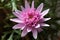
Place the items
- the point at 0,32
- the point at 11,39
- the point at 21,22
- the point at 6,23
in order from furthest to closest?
the point at 0,32 < the point at 6,23 < the point at 11,39 < the point at 21,22

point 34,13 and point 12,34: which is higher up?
point 34,13

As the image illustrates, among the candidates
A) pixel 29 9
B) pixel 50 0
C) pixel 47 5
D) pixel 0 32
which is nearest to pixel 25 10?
pixel 29 9

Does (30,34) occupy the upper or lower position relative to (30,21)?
lower

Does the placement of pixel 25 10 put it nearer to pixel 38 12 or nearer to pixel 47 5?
pixel 38 12

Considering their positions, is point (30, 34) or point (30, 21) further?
point (30, 34)

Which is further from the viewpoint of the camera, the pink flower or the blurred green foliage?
the blurred green foliage

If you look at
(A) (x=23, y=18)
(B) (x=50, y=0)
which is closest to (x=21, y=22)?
Result: (A) (x=23, y=18)

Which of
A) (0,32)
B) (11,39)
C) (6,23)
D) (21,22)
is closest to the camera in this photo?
(21,22)

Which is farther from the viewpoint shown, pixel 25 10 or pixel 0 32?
pixel 0 32

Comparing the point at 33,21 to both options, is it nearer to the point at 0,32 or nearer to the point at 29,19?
the point at 29,19

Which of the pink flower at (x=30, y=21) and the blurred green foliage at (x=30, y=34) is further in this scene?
the blurred green foliage at (x=30, y=34)
